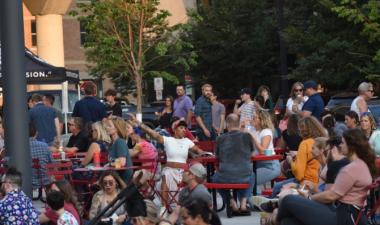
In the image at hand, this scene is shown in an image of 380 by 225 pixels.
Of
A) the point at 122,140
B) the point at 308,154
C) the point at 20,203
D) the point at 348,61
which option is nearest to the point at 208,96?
the point at 122,140

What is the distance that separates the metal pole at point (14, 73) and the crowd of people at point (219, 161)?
18.4 inches

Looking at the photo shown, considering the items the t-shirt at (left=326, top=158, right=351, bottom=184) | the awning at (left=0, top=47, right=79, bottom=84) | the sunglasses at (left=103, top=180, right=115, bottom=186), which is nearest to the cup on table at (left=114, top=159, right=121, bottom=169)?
the sunglasses at (left=103, top=180, right=115, bottom=186)

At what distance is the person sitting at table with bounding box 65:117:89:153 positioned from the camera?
16469mm

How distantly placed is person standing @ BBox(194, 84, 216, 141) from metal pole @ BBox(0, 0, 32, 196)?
9.96 m

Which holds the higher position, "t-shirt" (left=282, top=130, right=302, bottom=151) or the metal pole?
the metal pole

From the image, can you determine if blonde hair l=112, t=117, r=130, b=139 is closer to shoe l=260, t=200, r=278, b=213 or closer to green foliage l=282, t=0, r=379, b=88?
shoe l=260, t=200, r=278, b=213

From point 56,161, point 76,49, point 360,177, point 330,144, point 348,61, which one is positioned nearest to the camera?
point 360,177

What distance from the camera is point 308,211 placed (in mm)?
9844

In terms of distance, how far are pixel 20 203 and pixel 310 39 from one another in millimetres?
25797

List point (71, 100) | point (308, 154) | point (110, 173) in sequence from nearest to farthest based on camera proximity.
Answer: point (110, 173) < point (308, 154) < point (71, 100)

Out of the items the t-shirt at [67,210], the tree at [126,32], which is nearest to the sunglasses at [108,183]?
the t-shirt at [67,210]

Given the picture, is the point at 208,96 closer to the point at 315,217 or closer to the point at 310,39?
the point at 315,217

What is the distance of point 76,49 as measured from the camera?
235 feet

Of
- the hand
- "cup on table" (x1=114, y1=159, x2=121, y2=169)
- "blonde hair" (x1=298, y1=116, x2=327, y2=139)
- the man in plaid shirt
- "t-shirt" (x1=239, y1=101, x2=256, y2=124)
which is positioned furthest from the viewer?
the hand
